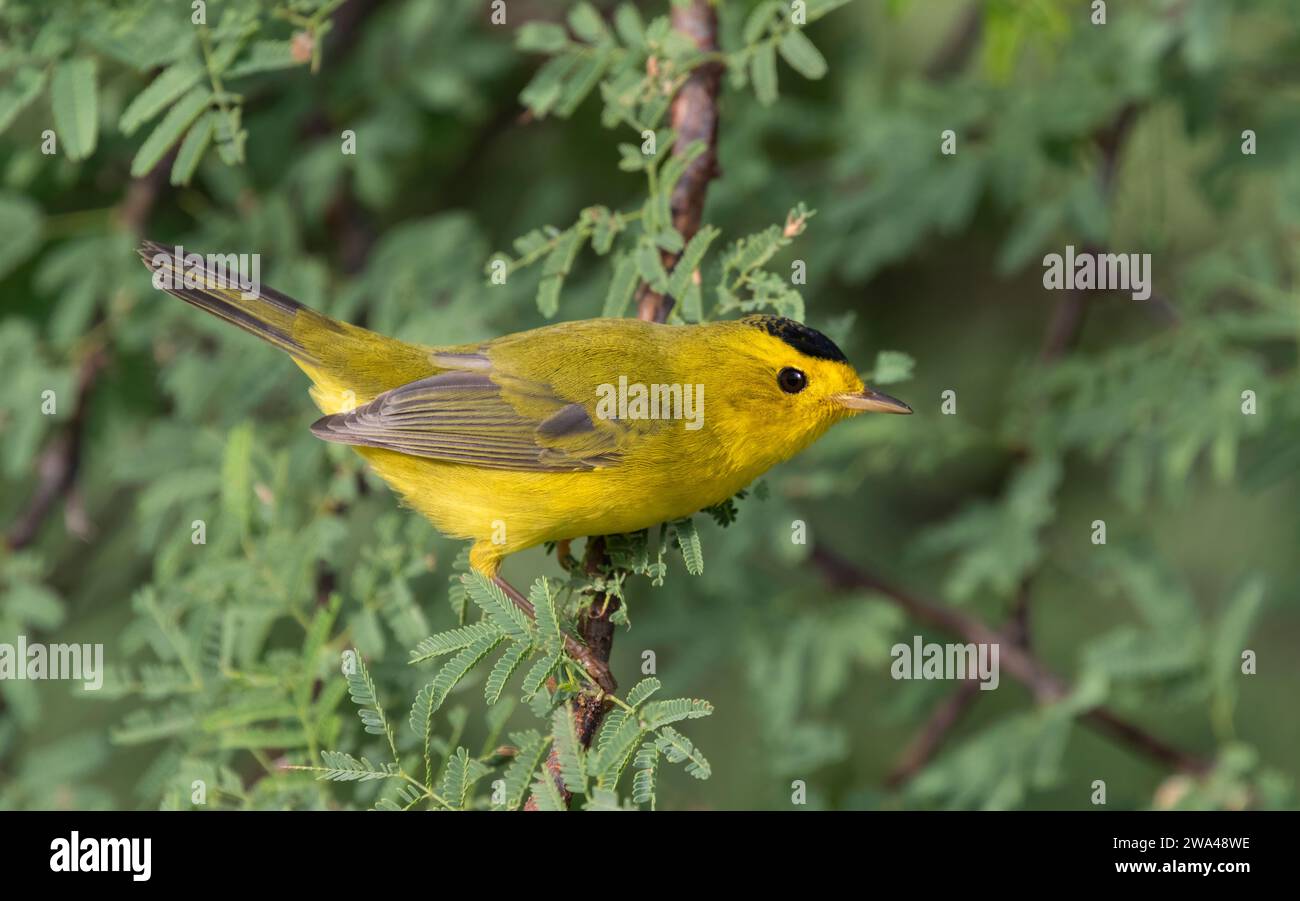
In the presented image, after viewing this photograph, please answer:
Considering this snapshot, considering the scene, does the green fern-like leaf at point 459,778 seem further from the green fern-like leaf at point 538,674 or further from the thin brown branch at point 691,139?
the thin brown branch at point 691,139

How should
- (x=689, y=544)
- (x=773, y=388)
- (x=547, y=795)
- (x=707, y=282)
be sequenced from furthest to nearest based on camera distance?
(x=707, y=282), (x=773, y=388), (x=689, y=544), (x=547, y=795)

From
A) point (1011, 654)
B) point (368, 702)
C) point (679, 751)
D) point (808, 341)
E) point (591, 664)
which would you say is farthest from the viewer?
point (1011, 654)

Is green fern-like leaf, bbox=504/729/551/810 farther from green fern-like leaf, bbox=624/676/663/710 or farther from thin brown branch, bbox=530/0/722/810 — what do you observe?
thin brown branch, bbox=530/0/722/810

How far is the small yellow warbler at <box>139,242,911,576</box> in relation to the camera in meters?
4.00

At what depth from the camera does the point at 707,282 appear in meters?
4.27

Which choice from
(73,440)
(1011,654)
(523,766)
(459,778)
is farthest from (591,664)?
(73,440)

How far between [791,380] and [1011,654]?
1.99 m

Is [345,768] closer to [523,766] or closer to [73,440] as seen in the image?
[523,766]

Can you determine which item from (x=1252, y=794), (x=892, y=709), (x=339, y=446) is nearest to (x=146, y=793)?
(x=339, y=446)

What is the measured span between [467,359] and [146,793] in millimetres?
1637

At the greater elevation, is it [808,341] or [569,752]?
[808,341]

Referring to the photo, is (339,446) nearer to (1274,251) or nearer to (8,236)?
(8,236)

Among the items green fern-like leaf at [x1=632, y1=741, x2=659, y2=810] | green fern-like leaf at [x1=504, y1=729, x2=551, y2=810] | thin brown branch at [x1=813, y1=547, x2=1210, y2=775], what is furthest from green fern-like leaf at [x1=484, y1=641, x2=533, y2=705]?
thin brown branch at [x1=813, y1=547, x2=1210, y2=775]

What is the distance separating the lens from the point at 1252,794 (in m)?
4.77
